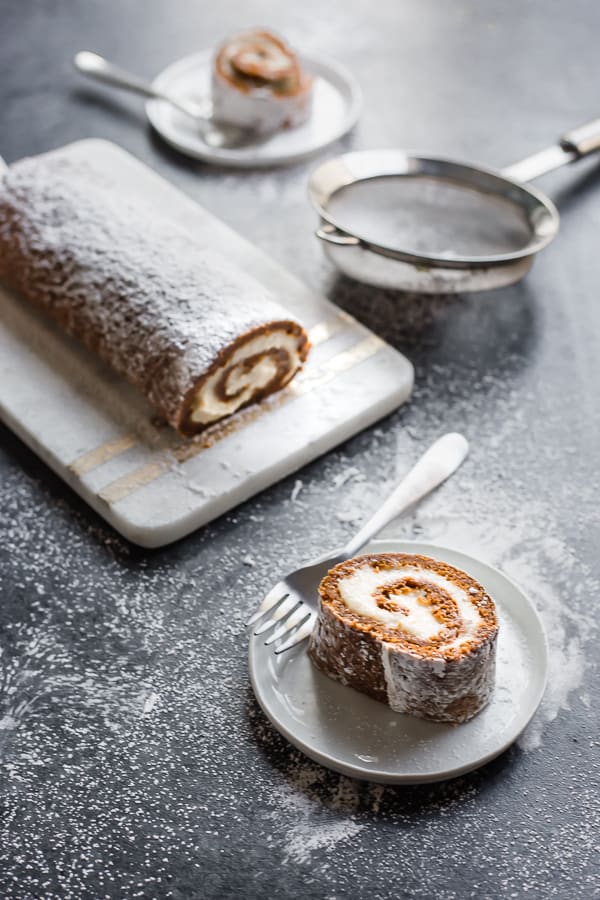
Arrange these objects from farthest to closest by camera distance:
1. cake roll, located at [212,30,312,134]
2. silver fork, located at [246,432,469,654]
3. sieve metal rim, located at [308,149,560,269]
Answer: cake roll, located at [212,30,312,134], sieve metal rim, located at [308,149,560,269], silver fork, located at [246,432,469,654]

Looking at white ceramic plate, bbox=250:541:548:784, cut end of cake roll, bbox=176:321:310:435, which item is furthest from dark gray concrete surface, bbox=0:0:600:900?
cut end of cake roll, bbox=176:321:310:435

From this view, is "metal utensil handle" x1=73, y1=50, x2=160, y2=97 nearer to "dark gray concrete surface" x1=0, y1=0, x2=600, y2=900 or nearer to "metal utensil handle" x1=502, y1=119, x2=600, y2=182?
"dark gray concrete surface" x1=0, y1=0, x2=600, y2=900

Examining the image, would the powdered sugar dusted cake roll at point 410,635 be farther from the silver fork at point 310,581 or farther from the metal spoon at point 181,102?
the metal spoon at point 181,102

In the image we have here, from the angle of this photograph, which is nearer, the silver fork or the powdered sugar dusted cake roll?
the powdered sugar dusted cake roll

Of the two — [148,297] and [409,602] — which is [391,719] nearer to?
[409,602]

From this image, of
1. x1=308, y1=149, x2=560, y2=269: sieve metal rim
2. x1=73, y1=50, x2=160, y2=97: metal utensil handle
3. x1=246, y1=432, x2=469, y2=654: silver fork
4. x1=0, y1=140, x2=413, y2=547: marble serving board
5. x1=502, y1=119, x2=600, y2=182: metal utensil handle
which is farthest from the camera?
x1=73, y1=50, x2=160, y2=97: metal utensil handle

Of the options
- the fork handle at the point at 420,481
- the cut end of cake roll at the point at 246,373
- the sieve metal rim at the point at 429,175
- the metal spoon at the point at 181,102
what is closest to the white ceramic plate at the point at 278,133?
the metal spoon at the point at 181,102

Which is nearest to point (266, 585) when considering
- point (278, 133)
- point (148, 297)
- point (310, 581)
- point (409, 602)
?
point (310, 581)
